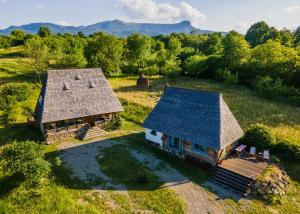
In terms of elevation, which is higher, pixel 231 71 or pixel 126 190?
pixel 231 71

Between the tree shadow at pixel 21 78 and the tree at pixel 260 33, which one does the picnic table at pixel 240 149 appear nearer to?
the tree shadow at pixel 21 78

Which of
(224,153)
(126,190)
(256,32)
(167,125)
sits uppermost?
(256,32)

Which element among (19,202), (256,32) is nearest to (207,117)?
(19,202)

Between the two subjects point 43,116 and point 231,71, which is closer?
point 43,116

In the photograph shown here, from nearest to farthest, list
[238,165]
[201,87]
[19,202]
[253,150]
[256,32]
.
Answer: [19,202] → [238,165] → [253,150] → [201,87] → [256,32]

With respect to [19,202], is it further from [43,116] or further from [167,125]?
[167,125]

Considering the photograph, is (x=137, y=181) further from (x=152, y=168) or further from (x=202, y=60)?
(x=202, y=60)
